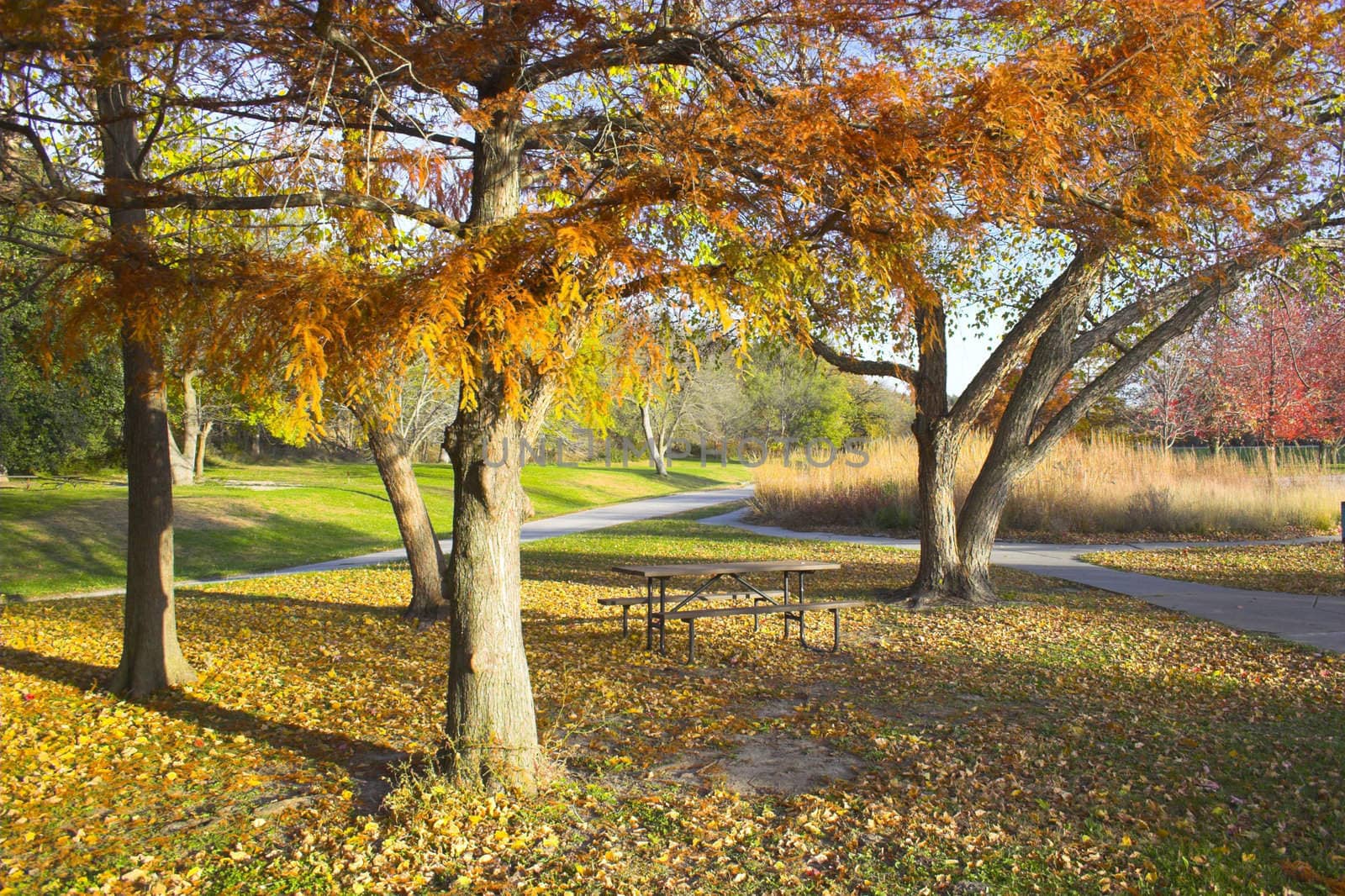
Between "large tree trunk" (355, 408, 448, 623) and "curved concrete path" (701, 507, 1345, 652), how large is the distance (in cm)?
812

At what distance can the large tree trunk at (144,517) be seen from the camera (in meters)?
6.65

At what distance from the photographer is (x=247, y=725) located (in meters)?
6.01

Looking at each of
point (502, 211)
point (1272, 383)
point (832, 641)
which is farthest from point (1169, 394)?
point (502, 211)

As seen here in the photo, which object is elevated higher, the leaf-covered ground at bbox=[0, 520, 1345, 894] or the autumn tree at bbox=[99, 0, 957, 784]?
the autumn tree at bbox=[99, 0, 957, 784]

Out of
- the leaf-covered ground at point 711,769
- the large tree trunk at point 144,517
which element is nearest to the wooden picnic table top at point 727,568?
the leaf-covered ground at point 711,769

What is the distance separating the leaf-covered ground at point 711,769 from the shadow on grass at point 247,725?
0.08ft

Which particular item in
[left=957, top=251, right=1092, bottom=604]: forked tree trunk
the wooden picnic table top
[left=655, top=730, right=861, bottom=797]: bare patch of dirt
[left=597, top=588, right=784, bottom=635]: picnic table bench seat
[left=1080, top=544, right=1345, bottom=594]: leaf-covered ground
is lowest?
[left=655, top=730, right=861, bottom=797]: bare patch of dirt

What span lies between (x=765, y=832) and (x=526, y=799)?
119 cm

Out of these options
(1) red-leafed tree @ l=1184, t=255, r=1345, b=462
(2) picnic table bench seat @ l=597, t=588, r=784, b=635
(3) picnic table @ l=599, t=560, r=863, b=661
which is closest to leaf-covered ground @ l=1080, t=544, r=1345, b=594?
(3) picnic table @ l=599, t=560, r=863, b=661

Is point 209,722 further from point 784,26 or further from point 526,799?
point 784,26

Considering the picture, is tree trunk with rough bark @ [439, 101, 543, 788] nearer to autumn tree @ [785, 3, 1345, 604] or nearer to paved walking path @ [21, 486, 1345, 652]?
autumn tree @ [785, 3, 1345, 604]

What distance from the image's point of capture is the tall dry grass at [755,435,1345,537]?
1922 centimetres

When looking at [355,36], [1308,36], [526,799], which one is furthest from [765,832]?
[1308,36]

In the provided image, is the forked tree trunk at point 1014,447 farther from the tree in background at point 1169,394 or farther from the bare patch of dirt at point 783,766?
the tree in background at point 1169,394
